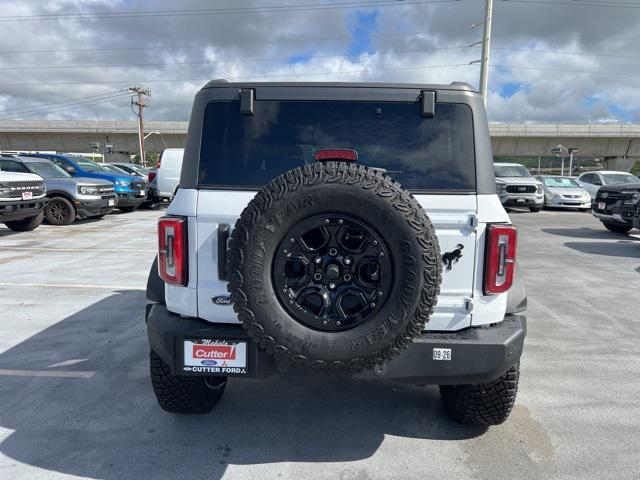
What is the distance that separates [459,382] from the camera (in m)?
2.55

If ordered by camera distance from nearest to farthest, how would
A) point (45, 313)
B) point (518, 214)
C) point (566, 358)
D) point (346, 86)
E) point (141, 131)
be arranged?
point (346, 86) < point (566, 358) < point (45, 313) < point (518, 214) < point (141, 131)

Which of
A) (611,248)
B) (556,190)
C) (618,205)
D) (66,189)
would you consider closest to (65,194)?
(66,189)

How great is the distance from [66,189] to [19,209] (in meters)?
2.39

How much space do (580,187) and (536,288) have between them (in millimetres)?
14580

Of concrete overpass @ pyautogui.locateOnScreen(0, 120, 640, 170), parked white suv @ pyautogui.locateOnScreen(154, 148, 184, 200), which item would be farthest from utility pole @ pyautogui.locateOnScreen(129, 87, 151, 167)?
parked white suv @ pyautogui.locateOnScreen(154, 148, 184, 200)

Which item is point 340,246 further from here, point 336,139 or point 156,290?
point 156,290

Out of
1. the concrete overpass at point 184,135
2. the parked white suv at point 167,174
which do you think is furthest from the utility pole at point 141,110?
the parked white suv at point 167,174

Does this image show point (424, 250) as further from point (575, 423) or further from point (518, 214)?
point (518, 214)

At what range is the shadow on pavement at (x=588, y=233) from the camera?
11.8m

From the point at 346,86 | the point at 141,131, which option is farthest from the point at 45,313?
the point at 141,131

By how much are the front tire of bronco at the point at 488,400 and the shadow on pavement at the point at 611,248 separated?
25.7 ft

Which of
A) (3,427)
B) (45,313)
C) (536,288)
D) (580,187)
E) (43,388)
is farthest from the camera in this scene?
(580,187)

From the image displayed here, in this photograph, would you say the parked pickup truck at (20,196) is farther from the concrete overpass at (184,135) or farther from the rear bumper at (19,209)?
the concrete overpass at (184,135)

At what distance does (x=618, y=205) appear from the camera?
11.5 metres
